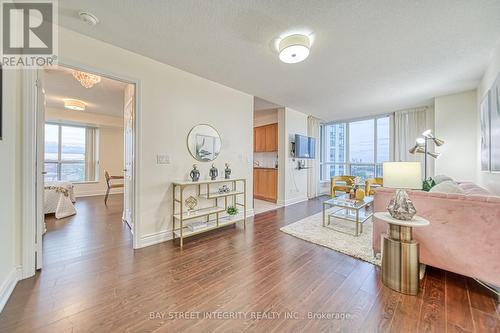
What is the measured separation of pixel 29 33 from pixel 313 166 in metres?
5.91

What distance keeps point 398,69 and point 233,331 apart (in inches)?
145

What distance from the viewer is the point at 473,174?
3.47 meters

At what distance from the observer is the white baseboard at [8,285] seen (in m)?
1.43

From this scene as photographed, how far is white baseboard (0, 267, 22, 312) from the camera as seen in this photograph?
143cm

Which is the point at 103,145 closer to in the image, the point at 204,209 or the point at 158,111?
the point at 158,111

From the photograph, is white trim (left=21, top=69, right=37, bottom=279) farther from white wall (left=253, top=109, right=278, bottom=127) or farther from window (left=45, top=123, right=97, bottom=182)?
window (left=45, top=123, right=97, bottom=182)

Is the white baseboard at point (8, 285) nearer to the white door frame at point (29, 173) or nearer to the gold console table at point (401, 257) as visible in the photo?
the white door frame at point (29, 173)

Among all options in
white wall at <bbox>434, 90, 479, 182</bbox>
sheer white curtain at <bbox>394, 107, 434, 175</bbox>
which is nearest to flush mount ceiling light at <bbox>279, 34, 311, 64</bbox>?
white wall at <bbox>434, 90, 479, 182</bbox>

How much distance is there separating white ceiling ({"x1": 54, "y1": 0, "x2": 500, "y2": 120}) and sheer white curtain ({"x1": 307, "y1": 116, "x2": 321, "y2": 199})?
2.48 metres

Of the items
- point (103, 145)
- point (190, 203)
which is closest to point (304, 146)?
point (190, 203)

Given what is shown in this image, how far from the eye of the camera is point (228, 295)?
1.60 meters

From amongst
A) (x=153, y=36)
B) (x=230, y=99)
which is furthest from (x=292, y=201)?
(x=153, y=36)

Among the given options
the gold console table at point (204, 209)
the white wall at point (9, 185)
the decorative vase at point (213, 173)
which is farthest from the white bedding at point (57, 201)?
the decorative vase at point (213, 173)

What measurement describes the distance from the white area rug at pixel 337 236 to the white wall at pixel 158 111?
71.9 inches
